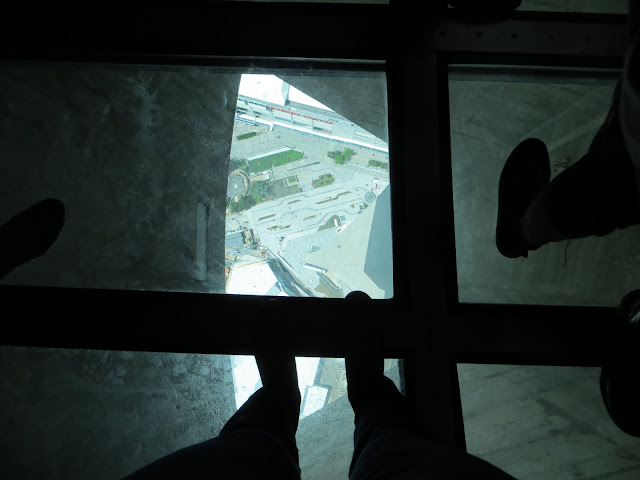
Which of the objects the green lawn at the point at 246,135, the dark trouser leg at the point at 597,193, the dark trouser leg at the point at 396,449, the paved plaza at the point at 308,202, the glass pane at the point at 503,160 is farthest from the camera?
the green lawn at the point at 246,135

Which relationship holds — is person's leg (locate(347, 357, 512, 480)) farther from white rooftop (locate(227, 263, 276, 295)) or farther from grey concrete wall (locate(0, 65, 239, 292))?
grey concrete wall (locate(0, 65, 239, 292))

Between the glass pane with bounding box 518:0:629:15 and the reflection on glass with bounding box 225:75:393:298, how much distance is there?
69cm

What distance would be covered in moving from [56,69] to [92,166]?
0.41m

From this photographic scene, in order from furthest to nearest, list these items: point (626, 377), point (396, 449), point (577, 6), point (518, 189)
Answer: point (577, 6) → point (518, 189) → point (626, 377) → point (396, 449)

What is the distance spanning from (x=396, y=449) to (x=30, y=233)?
4.38 ft

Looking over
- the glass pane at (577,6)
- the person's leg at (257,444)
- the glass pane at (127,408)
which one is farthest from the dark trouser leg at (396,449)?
the glass pane at (577,6)

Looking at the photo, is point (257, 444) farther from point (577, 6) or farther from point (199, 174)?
point (577, 6)

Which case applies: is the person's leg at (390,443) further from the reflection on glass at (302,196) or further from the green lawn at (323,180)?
the green lawn at (323,180)

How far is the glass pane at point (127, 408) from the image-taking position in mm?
1397

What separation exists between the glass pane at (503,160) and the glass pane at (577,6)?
230mm

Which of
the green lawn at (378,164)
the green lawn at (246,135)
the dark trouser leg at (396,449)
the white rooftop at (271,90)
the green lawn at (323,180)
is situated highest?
the white rooftop at (271,90)

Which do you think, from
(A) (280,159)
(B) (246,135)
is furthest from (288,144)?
(B) (246,135)

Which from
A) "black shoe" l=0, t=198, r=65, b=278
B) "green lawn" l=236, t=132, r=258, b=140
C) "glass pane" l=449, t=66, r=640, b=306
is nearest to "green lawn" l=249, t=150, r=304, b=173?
"green lawn" l=236, t=132, r=258, b=140

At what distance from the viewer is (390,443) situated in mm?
845
